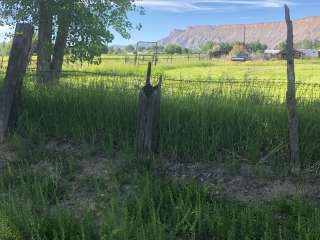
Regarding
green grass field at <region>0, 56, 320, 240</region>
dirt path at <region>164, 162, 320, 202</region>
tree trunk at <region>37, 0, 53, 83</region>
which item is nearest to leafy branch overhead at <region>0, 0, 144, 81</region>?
tree trunk at <region>37, 0, 53, 83</region>

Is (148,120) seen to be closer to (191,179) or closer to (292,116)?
(191,179)

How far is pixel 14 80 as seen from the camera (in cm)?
841

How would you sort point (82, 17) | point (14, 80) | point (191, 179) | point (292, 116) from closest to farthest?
point (191, 179) → point (292, 116) → point (14, 80) → point (82, 17)

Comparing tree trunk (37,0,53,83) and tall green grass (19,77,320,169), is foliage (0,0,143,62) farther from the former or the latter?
tall green grass (19,77,320,169)

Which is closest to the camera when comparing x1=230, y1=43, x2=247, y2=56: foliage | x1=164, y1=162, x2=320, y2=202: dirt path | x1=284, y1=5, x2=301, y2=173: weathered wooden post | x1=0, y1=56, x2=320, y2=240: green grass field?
x1=0, y1=56, x2=320, y2=240: green grass field

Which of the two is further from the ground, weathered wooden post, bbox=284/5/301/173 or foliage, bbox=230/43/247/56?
foliage, bbox=230/43/247/56

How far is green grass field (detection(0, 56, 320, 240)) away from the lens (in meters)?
4.73

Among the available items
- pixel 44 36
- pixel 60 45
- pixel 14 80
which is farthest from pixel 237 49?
pixel 14 80

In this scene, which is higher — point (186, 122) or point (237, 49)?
point (237, 49)

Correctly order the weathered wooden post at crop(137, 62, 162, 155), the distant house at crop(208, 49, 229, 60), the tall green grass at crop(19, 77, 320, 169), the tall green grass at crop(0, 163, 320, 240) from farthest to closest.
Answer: the distant house at crop(208, 49, 229, 60) → the weathered wooden post at crop(137, 62, 162, 155) → the tall green grass at crop(19, 77, 320, 169) → the tall green grass at crop(0, 163, 320, 240)

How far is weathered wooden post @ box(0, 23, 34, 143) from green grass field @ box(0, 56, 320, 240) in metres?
0.20

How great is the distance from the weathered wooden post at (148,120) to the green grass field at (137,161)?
17cm

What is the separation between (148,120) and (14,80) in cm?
259

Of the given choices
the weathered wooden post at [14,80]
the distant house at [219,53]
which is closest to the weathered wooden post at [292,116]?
the weathered wooden post at [14,80]
